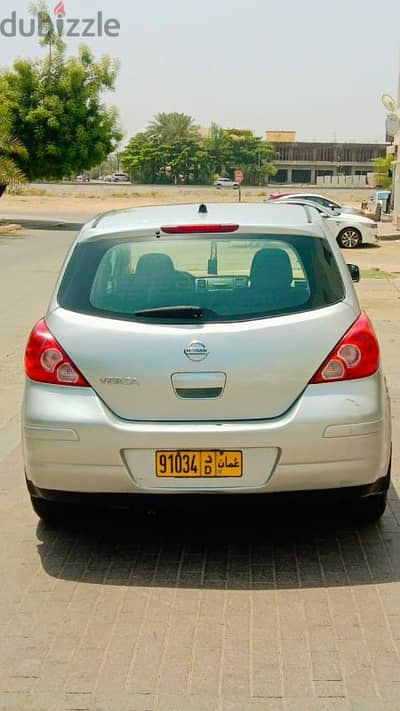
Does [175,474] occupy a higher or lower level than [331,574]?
higher

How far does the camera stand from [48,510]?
5.59 meters

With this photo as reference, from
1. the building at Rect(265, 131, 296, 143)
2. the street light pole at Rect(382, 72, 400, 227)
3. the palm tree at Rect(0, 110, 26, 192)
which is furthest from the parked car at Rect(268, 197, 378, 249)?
the building at Rect(265, 131, 296, 143)

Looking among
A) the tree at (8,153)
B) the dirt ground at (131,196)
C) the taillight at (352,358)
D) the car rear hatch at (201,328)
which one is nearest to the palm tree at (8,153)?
the tree at (8,153)

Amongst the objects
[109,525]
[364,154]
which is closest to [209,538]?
[109,525]

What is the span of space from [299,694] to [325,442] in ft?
4.75

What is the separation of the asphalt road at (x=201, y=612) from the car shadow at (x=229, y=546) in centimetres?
1

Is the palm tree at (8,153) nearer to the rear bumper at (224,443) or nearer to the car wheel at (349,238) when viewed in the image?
the car wheel at (349,238)

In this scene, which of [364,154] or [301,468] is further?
[364,154]

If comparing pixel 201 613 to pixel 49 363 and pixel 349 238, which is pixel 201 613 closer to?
pixel 49 363

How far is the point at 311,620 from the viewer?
14.8 feet

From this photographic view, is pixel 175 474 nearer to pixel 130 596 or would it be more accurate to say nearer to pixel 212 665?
pixel 130 596

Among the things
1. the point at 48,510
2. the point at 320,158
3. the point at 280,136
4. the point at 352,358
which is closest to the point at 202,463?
the point at 352,358

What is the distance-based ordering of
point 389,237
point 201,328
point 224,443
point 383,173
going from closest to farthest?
point 224,443 → point 201,328 → point 389,237 → point 383,173

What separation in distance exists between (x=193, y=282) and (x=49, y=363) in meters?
0.80
